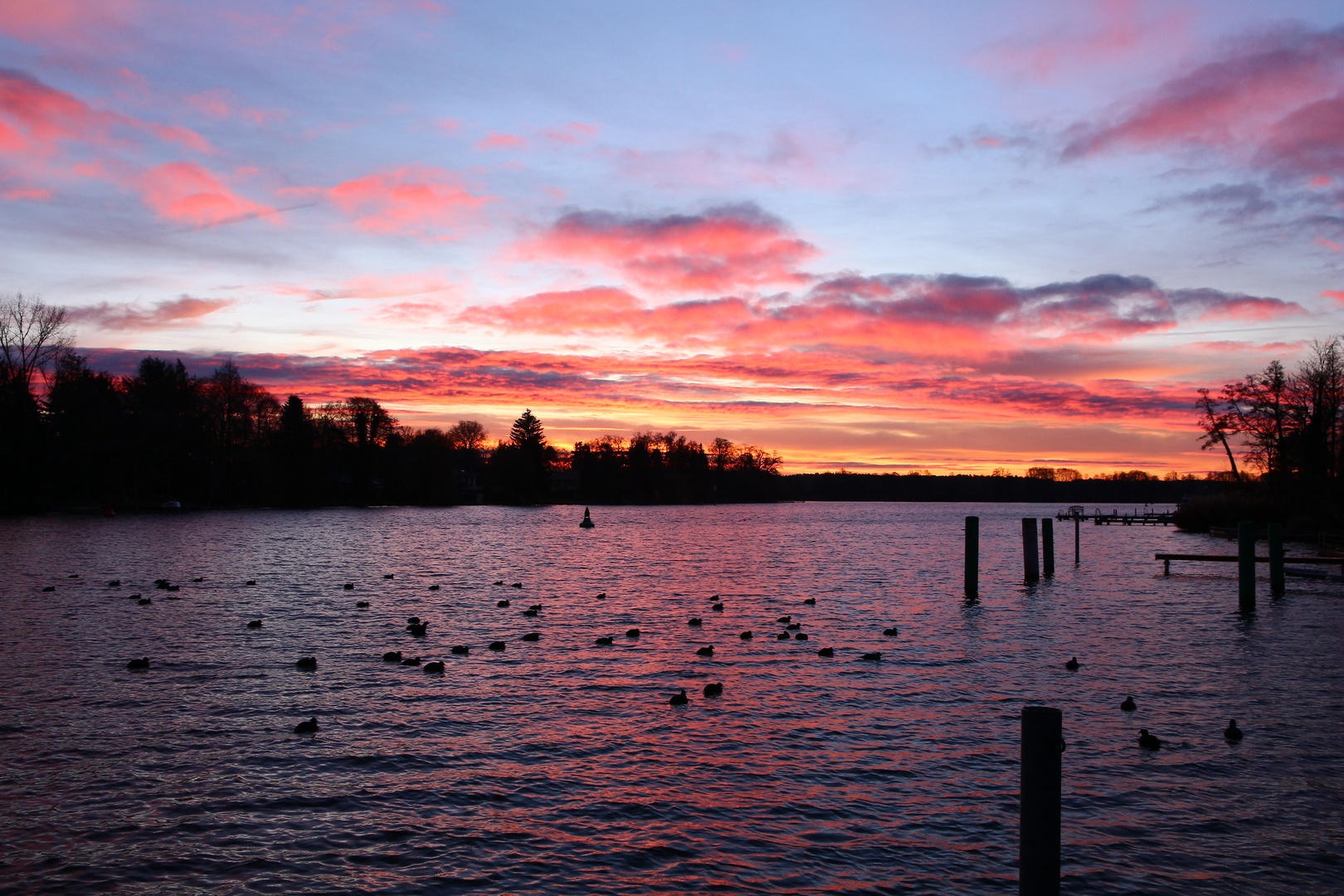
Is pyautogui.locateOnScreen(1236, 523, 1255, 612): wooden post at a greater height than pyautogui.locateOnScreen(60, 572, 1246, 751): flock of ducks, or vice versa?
pyautogui.locateOnScreen(1236, 523, 1255, 612): wooden post

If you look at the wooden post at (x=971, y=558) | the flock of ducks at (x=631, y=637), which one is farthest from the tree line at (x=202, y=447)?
the wooden post at (x=971, y=558)

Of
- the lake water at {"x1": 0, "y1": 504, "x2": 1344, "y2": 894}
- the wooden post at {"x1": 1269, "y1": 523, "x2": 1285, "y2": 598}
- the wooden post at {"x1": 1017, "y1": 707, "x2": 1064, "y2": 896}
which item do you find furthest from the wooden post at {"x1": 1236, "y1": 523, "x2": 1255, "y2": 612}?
the wooden post at {"x1": 1017, "y1": 707, "x2": 1064, "y2": 896}

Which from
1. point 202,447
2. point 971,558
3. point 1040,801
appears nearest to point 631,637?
point 971,558

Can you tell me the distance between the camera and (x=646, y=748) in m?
13.8

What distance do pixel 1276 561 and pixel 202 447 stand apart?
11315 centimetres

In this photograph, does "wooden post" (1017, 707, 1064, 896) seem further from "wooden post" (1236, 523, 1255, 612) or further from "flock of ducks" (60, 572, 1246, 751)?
"wooden post" (1236, 523, 1255, 612)

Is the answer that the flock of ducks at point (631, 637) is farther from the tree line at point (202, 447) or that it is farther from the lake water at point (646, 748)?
the tree line at point (202, 447)

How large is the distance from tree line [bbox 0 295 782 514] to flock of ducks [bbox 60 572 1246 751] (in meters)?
67.5

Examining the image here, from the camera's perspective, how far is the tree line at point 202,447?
8769 centimetres

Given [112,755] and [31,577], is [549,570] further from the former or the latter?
[112,755]

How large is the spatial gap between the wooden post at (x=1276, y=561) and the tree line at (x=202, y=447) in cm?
9968

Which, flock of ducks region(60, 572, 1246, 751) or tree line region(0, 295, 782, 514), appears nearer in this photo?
flock of ducks region(60, 572, 1246, 751)

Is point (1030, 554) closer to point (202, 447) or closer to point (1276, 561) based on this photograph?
point (1276, 561)

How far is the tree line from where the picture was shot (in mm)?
87688
